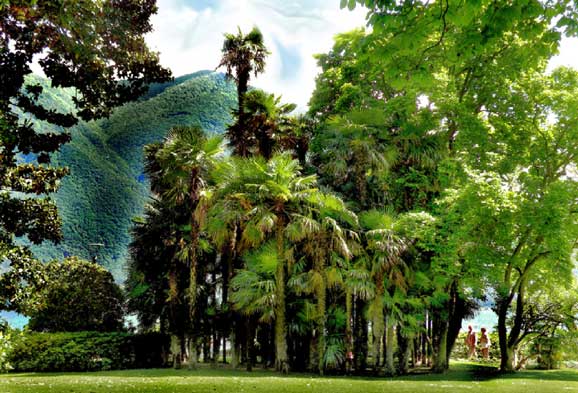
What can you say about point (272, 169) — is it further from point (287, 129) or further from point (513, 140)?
point (513, 140)

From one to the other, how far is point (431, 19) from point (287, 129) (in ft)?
67.5

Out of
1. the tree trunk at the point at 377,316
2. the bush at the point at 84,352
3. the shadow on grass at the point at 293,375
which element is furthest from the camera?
the bush at the point at 84,352

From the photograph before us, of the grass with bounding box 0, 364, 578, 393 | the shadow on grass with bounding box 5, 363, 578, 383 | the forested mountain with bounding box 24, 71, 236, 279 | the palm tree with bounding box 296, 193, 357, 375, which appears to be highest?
the forested mountain with bounding box 24, 71, 236, 279

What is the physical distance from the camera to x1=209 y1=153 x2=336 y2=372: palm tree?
64.8 feet

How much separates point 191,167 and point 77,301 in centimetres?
1491

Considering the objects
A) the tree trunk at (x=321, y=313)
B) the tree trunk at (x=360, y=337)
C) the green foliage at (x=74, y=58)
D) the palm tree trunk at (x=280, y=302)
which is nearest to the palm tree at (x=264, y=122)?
the palm tree trunk at (x=280, y=302)

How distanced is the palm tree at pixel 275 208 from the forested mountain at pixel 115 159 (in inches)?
2929

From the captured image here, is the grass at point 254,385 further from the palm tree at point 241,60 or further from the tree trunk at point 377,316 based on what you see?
the palm tree at point 241,60

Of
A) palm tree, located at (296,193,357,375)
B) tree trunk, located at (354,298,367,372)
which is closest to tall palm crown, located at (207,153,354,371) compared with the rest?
palm tree, located at (296,193,357,375)

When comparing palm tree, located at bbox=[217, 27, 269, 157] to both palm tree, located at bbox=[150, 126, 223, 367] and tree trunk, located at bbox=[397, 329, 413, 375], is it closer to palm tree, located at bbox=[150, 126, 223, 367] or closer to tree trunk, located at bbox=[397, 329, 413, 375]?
palm tree, located at bbox=[150, 126, 223, 367]

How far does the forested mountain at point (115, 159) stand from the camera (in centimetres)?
10550

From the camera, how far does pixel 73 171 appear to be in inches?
4589

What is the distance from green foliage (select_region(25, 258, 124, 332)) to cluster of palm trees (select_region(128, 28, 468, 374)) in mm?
5067

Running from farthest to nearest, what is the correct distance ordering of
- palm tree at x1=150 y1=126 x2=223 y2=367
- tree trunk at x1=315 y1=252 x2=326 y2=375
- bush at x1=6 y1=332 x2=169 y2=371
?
bush at x1=6 y1=332 x2=169 y2=371
palm tree at x1=150 y1=126 x2=223 y2=367
tree trunk at x1=315 y1=252 x2=326 y2=375
